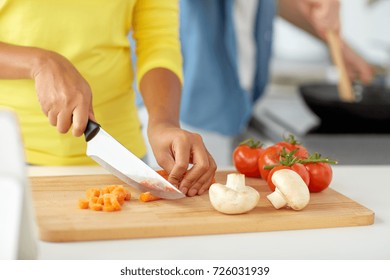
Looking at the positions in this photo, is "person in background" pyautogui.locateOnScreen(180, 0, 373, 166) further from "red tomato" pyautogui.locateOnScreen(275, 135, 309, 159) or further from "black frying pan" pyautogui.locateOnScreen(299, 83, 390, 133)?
"red tomato" pyautogui.locateOnScreen(275, 135, 309, 159)

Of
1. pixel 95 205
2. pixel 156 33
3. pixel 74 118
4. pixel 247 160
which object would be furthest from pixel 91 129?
pixel 156 33

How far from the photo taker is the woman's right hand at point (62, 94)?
1.00 m

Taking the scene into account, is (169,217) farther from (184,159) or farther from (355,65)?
(355,65)

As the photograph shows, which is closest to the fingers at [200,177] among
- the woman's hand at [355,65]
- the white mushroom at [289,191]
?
the white mushroom at [289,191]

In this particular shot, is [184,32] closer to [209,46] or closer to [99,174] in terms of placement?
[209,46]

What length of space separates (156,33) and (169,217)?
52 cm

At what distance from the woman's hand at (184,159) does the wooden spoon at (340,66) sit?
0.72 metres

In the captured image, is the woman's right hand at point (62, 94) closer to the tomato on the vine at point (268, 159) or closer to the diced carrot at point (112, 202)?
the diced carrot at point (112, 202)

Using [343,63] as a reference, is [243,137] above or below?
below

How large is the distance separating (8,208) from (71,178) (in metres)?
0.45

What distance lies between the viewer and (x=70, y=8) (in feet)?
3.99

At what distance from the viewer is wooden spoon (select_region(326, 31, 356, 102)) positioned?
1.73 meters

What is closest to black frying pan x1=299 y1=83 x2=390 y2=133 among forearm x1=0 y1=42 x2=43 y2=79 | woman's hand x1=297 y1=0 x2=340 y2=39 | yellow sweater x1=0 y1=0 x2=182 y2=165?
woman's hand x1=297 y1=0 x2=340 y2=39
